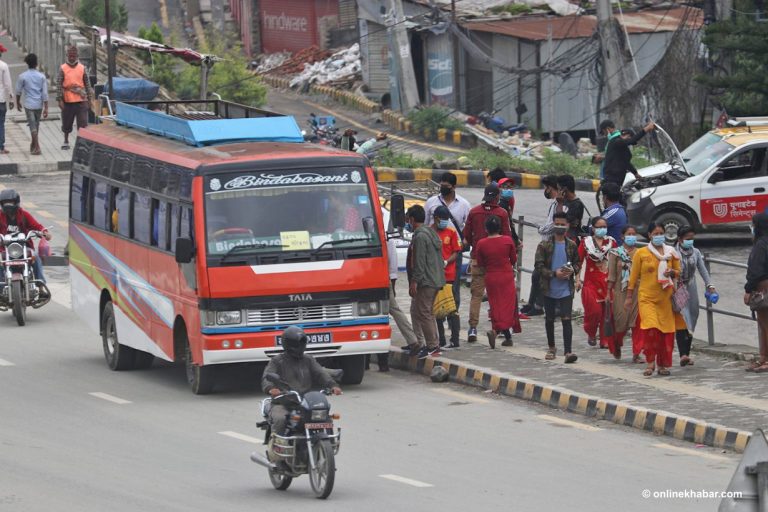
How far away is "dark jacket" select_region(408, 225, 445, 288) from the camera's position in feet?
54.5

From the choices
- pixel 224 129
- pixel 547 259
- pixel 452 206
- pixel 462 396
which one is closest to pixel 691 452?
pixel 462 396

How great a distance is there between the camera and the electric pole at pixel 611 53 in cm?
3347

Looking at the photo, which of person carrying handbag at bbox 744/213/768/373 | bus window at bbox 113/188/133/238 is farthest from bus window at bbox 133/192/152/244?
person carrying handbag at bbox 744/213/768/373

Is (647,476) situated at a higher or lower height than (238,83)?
lower

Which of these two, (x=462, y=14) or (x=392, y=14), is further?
(x=462, y=14)

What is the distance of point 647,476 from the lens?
39.0 ft

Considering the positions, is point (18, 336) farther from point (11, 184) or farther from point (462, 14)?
point (462, 14)

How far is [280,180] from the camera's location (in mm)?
15547

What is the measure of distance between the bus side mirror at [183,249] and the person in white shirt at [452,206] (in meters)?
3.42

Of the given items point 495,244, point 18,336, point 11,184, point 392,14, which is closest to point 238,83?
point 392,14

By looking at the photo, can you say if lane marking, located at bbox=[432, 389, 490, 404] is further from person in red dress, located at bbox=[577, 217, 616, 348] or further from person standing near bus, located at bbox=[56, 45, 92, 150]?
person standing near bus, located at bbox=[56, 45, 92, 150]

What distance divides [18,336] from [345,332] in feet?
18.9

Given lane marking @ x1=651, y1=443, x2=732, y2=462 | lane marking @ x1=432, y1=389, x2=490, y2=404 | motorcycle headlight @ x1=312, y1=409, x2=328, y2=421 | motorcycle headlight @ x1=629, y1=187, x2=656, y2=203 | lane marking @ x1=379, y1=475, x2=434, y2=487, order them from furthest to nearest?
1. motorcycle headlight @ x1=629, y1=187, x2=656, y2=203
2. lane marking @ x1=432, y1=389, x2=490, y2=404
3. lane marking @ x1=651, y1=443, x2=732, y2=462
4. lane marking @ x1=379, y1=475, x2=434, y2=487
5. motorcycle headlight @ x1=312, y1=409, x2=328, y2=421

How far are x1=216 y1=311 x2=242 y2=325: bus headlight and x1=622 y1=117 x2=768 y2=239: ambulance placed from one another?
1071cm
